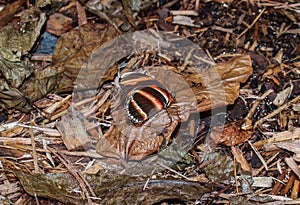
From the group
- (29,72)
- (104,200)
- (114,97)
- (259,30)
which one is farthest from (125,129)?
(259,30)

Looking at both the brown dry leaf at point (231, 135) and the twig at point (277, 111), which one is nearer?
the brown dry leaf at point (231, 135)

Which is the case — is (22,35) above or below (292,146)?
above

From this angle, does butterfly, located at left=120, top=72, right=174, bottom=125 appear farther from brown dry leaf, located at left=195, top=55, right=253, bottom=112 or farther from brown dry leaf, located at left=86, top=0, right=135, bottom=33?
brown dry leaf, located at left=86, top=0, right=135, bottom=33

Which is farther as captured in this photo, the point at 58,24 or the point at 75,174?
the point at 58,24

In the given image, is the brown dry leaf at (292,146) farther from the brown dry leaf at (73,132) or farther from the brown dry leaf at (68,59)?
the brown dry leaf at (68,59)

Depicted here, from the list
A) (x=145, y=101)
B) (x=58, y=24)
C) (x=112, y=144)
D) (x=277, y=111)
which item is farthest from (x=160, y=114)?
(x=58, y=24)

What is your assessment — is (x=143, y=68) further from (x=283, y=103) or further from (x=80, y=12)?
(x=283, y=103)

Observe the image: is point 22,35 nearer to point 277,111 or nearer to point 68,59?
point 68,59

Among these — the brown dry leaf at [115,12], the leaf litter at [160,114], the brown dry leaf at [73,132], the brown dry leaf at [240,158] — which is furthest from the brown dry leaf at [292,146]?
the brown dry leaf at [115,12]
